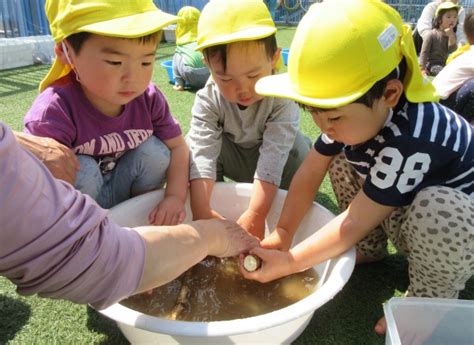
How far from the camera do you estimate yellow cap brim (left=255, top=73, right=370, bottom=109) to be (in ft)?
2.53

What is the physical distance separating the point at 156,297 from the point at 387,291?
590mm

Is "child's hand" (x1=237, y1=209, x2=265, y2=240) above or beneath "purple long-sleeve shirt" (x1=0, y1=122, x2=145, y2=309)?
beneath

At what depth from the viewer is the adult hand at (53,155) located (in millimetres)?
910

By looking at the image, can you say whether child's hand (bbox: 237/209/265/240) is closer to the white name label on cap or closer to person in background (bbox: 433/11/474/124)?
the white name label on cap

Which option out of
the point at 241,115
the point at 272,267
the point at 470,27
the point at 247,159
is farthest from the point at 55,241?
the point at 470,27

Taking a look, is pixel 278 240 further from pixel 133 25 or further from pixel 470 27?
pixel 470 27

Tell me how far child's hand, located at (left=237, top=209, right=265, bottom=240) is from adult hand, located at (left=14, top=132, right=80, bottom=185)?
461mm

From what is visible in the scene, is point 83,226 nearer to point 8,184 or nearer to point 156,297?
point 8,184

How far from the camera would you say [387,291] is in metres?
1.13

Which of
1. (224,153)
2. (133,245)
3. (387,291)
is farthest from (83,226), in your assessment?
(224,153)

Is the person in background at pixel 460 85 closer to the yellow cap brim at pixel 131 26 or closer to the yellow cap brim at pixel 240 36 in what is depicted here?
the yellow cap brim at pixel 240 36

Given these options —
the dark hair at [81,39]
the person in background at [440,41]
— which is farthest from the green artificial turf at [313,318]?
the person in background at [440,41]

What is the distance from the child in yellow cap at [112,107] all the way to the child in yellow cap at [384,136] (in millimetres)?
311

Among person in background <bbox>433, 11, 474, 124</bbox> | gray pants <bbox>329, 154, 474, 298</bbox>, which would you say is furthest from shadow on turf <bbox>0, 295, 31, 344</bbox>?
person in background <bbox>433, 11, 474, 124</bbox>
